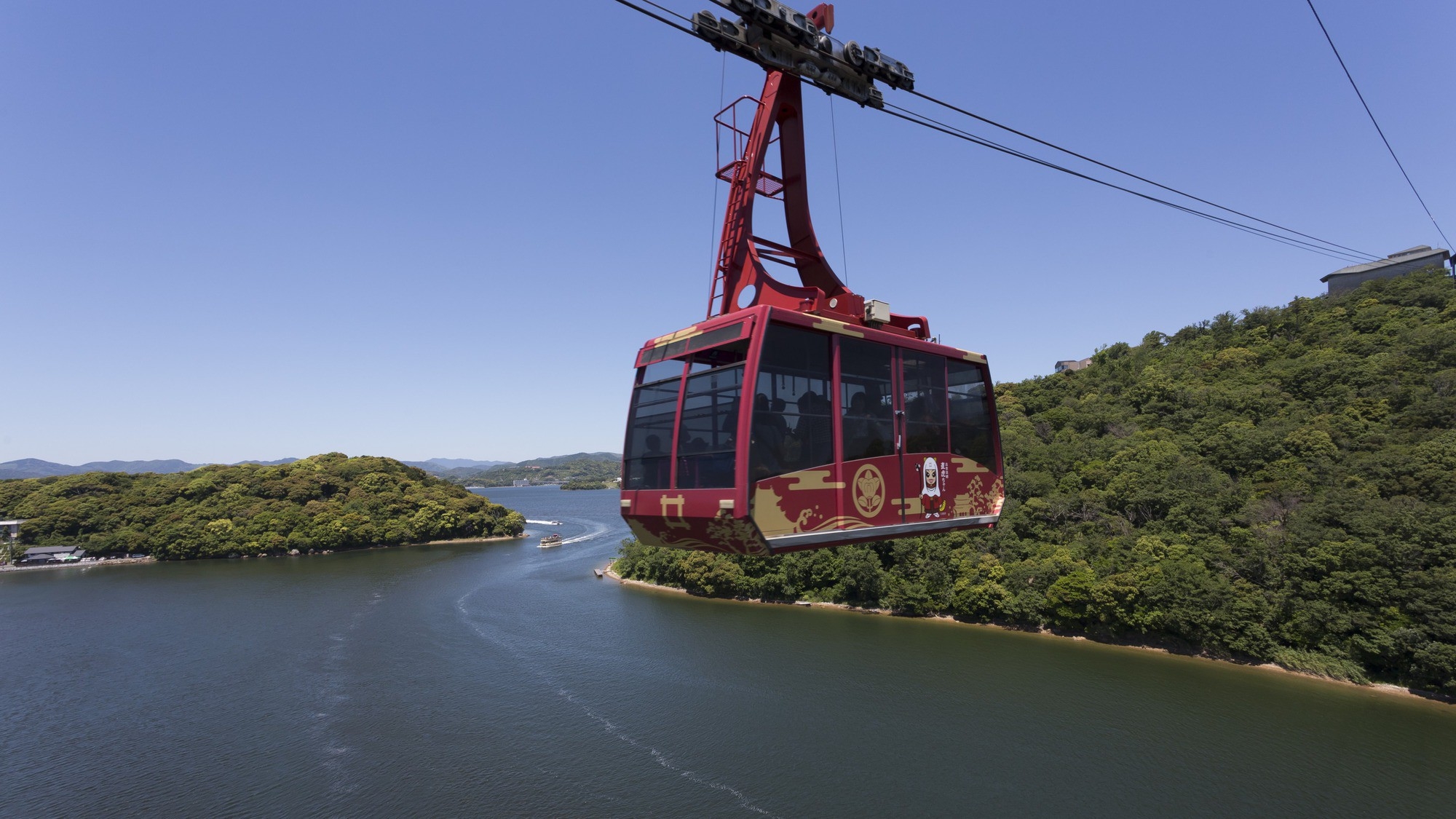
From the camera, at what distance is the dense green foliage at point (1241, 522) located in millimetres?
24469

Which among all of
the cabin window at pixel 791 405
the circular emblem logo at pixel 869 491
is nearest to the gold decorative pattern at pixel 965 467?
the circular emblem logo at pixel 869 491

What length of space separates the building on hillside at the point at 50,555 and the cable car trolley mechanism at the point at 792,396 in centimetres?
7437

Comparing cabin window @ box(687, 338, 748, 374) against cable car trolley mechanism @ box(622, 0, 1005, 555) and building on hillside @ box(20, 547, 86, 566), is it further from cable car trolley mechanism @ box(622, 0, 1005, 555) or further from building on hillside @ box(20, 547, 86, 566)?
building on hillside @ box(20, 547, 86, 566)

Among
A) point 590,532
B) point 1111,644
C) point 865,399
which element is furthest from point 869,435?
point 590,532

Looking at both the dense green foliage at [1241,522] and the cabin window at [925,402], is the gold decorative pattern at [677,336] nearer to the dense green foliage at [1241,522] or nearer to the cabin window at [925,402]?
the cabin window at [925,402]

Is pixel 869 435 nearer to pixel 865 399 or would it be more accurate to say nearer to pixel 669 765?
pixel 865 399

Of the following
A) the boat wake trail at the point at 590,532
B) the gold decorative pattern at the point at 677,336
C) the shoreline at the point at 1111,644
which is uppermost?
the gold decorative pattern at the point at 677,336

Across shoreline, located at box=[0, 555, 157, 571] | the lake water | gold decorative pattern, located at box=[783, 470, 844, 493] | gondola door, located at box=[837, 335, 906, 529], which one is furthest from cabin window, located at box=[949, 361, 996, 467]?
shoreline, located at box=[0, 555, 157, 571]

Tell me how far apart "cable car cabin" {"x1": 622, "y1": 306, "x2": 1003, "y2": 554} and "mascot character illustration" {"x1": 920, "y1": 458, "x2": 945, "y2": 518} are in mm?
16

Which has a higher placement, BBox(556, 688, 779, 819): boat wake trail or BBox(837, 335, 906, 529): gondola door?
BBox(837, 335, 906, 529): gondola door

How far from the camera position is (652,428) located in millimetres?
6312

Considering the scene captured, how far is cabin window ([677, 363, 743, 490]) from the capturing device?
546 centimetres

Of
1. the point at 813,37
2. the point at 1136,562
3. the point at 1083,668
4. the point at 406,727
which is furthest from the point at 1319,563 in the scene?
the point at 406,727

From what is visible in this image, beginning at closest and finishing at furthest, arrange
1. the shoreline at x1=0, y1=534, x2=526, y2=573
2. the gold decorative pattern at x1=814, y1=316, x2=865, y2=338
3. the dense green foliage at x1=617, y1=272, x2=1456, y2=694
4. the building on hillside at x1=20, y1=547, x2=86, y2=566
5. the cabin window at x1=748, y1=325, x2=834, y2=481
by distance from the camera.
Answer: the cabin window at x1=748, y1=325, x2=834, y2=481, the gold decorative pattern at x1=814, y1=316, x2=865, y2=338, the dense green foliage at x1=617, y1=272, x2=1456, y2=694, the shoreline at x1=0, y1=534, x2=526, y2=573, the building on hillside at x1=20, y1=547, x2=86, y2=566
